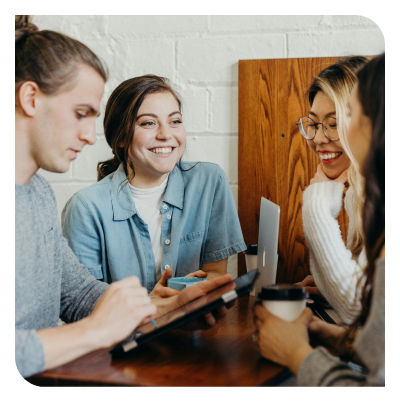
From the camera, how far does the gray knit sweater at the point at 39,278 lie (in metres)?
0.67

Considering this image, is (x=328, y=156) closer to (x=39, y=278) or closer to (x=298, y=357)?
(x=298, y=357)

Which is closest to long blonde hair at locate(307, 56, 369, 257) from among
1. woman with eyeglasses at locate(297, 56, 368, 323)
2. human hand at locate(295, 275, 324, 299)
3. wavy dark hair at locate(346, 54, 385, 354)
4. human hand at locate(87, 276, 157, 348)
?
woman with eyeglasses at locate(297, 56, 368, 323)

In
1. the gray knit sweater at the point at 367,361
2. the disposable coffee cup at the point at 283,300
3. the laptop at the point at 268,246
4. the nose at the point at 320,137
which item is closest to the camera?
the gray knit sweater at the point at 367,361

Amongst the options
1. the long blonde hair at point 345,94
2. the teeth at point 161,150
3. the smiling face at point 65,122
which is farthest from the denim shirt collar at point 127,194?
the long blonde hair at point 345,94

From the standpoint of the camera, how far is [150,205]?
1.19 metres

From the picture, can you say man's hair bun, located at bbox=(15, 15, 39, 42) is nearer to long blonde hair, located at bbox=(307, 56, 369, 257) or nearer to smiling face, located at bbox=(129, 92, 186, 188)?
smiling face, located at bbox=(129, 92, 186, 188)

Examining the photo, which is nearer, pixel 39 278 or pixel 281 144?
pixel 39 278

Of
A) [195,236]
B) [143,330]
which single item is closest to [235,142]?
[195,236]

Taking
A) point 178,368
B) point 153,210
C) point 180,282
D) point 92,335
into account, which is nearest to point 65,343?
point 92,335

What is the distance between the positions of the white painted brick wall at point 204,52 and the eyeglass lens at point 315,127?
0.59 ft

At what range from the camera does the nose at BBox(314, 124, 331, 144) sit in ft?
3.84

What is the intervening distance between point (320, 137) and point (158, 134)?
1.48ft
